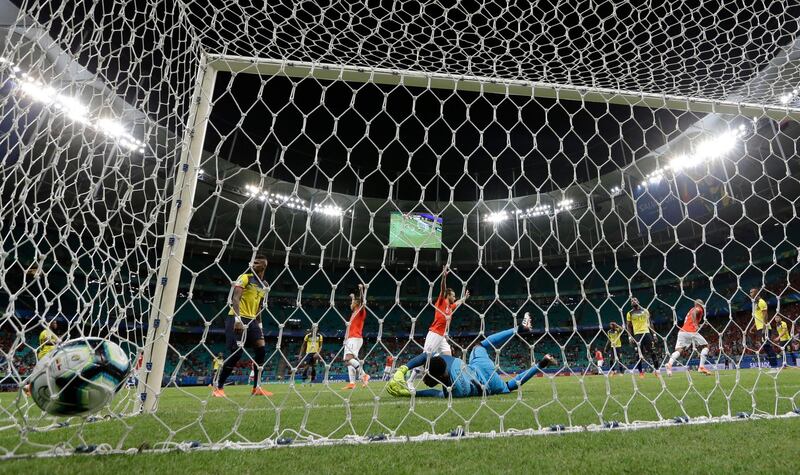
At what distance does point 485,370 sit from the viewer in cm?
393

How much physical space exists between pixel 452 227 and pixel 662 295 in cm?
1263

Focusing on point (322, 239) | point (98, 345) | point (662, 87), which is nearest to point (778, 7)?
point (662, 87)

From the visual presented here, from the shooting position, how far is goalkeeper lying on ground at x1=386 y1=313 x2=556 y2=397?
3383 millimetres

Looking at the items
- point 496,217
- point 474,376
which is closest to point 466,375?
point 474,376

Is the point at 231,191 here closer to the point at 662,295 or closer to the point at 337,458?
the point at 337,458

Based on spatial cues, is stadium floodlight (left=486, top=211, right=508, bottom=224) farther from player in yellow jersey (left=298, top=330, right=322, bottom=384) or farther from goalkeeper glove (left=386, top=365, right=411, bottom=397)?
player in yellow jersey (left=298, top=330, right=322, bottom=384)

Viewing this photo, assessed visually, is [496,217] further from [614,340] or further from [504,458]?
[504,458]

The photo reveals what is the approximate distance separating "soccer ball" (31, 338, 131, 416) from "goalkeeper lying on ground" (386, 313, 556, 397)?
7.04 ft

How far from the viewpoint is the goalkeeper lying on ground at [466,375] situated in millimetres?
3383

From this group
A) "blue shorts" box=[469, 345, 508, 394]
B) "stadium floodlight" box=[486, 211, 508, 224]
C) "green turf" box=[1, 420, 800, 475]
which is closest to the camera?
"green turf" box=[1, 420, 800, 475]

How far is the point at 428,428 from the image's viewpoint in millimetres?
2072

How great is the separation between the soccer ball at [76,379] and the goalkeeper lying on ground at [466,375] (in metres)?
2.14

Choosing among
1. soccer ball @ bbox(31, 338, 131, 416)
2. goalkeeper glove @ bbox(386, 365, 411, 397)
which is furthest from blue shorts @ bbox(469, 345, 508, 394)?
soccer ball @ bbox(31, 338, 131, 416)

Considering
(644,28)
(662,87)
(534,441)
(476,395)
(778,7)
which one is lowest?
(476,395)
